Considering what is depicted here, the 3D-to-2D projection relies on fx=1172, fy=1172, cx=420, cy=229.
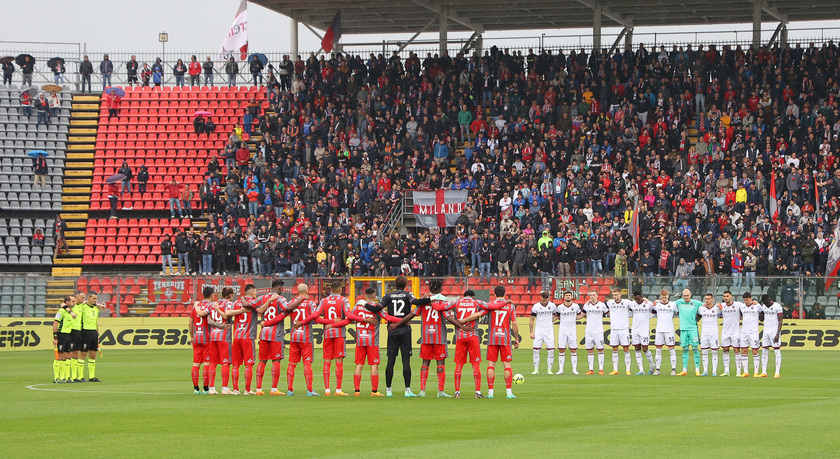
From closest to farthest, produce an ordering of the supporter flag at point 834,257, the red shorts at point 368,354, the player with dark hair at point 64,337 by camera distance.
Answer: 1. the red shorts at point 368,354
2. the player with dark hair at point 64,337
3. the supporter flag at point 834,257

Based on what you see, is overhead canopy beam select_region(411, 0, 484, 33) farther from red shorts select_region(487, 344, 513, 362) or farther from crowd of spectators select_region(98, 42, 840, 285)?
red shorts select_region(487, 344, 513, 362)

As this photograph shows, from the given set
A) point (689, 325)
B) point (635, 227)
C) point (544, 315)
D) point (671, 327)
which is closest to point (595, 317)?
Result: point (544, 315)

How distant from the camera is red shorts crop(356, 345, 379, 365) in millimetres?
21328

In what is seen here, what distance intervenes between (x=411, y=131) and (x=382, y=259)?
31.1 ft

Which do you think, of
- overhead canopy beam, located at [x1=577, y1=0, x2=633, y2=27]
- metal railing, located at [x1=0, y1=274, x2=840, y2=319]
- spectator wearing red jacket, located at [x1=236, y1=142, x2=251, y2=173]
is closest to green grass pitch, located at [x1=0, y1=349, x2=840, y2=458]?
metal railing, located at [x1=0, y1=274, x2=840, y2=319]

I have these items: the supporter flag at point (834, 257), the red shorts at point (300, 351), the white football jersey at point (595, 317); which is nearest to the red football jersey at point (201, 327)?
the red shorts at point (300, 351)

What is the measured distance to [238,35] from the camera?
54656 millimetres

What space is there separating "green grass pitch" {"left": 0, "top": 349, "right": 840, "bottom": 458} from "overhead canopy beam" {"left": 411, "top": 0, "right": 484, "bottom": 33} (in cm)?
3175

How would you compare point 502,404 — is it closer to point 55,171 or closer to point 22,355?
point 22,355

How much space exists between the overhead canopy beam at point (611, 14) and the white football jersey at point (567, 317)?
88.2 feet

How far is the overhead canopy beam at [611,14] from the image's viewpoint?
2108 inches

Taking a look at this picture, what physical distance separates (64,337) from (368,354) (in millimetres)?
9051

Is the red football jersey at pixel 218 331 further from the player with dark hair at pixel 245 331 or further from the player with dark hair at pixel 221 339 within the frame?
the player with dark hair at pixel 245 331

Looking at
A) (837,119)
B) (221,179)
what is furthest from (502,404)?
(221,179)
